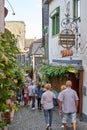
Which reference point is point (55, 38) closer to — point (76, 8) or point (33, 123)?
point (76, 8)

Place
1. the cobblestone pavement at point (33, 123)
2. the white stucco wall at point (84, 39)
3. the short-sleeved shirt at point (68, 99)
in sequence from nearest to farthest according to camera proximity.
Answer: the short-sleeved shirt at point (68, 99) → the cobblestone pavement at point (33, 123) → the white stucco wall at point (84, 39)

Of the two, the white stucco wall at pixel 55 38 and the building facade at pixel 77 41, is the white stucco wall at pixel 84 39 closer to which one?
the building facade at pixel 77 41

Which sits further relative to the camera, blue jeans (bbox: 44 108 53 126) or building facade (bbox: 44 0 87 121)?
building facade (bbox: 44 0 87 121)

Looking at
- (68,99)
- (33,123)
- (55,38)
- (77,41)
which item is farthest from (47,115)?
(55,38)

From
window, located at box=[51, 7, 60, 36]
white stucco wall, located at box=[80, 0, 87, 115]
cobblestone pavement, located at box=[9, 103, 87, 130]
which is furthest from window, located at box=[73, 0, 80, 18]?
cobblestone pavement, located at box=[9, 103, 87, 130]

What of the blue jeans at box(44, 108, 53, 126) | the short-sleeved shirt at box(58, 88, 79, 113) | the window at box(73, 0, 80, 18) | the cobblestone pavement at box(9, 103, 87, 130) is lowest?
the cobblestone pavement at box(9, 103, 87, 130)

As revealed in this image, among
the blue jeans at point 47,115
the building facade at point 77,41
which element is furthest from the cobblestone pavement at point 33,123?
the building facade at point 77,41

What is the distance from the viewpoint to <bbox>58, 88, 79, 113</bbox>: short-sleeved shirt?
43.9ft

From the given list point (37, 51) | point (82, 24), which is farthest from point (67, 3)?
point (37, 51)

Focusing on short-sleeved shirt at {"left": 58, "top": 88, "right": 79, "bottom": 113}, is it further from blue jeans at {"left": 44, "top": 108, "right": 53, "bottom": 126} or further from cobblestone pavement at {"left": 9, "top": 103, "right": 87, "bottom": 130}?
cobblestone pavement at {"left": 9, "top": 103, "right": 87, "bottom": 130}

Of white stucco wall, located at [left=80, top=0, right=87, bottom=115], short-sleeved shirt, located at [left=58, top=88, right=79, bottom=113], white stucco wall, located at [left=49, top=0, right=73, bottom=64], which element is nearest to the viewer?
short-sleeved shirt, located at [left=58, top=88, right=79, bottom=113]

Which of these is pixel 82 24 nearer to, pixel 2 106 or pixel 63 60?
pixel 63 60

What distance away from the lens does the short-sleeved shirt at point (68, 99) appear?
13.4 meters

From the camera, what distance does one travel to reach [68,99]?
527 inches
